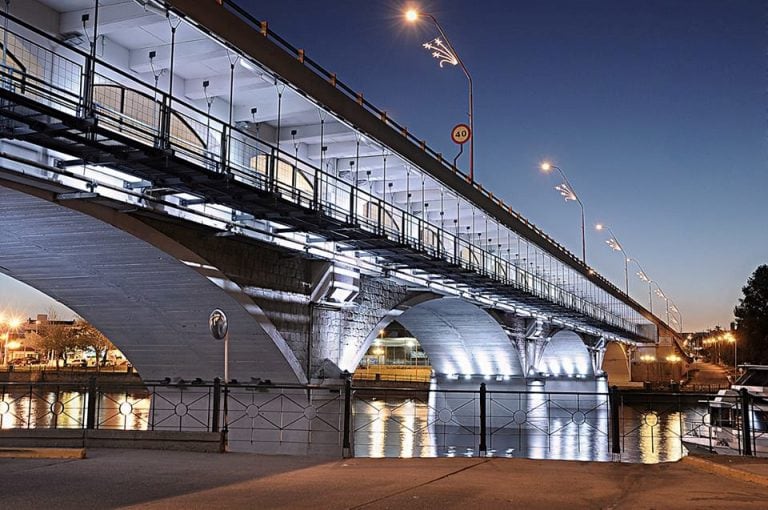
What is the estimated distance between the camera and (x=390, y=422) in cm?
5056

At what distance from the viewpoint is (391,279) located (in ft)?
94.9

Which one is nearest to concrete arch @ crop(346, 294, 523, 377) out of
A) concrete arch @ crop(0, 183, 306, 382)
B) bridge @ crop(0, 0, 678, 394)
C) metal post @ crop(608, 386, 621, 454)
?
bridge @ crop(0, 0, 678, 394)

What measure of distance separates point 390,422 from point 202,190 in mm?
36883

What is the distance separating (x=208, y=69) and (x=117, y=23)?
3134 mm

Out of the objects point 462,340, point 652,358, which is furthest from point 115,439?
point 652,358

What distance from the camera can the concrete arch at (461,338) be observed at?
4147 cm

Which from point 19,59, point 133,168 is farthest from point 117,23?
point 133,168

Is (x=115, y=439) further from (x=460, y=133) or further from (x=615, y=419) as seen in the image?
(x=460, y=133)

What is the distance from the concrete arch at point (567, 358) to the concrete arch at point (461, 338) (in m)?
20.0

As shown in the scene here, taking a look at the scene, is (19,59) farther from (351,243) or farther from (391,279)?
(391,279)

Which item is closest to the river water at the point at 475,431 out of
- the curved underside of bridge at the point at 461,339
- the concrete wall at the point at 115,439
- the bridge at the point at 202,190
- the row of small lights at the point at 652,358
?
the curved underside of bridge at the point at 461,339

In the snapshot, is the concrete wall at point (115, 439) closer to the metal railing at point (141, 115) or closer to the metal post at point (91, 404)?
the metal post at point (91, 404)

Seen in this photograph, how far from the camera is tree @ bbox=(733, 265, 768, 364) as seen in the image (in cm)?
8450

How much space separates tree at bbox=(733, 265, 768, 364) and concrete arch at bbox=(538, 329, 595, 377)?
755 inches
